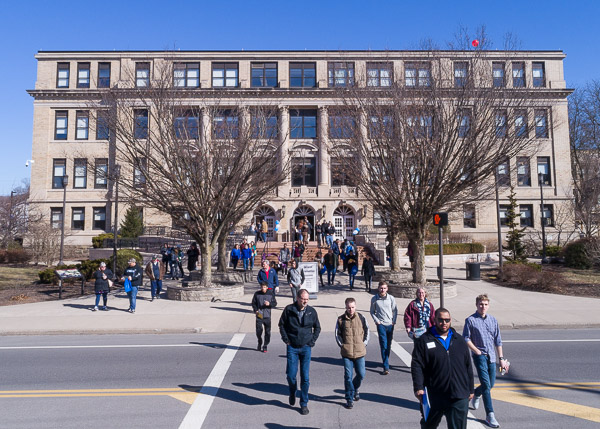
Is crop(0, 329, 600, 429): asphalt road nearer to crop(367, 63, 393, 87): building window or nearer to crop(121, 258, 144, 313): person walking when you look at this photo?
crop(121, 258, 144, 313): person walking

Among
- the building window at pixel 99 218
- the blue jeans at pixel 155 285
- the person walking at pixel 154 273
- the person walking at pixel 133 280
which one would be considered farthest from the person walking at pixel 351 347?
the building window at pixel 99 218

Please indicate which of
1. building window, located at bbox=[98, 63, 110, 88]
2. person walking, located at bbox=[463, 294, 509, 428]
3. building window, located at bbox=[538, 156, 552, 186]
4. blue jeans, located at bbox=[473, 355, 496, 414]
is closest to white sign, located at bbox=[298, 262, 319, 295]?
person walking, located at bbox=[463, 294, 509, 428]

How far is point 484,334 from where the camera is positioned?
20.0 ft

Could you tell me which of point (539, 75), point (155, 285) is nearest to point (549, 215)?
point (539, 75)

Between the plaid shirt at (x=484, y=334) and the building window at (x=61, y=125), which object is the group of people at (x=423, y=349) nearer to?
the plaid shirt at (x=484, y=334)

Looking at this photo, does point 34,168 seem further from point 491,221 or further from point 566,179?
point 566,179

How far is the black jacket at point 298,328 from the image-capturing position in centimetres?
645

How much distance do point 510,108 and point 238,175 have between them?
1165 cm

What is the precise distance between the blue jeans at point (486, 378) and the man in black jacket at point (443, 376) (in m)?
1.56

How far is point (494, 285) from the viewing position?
66.5 ft

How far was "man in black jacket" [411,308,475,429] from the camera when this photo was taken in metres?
4.42

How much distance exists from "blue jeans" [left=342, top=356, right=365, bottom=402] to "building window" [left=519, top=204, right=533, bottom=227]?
141 feet

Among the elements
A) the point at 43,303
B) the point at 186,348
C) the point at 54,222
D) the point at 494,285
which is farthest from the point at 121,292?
the point at 54,222

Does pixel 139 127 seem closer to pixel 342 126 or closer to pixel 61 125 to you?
pixel 342 126
